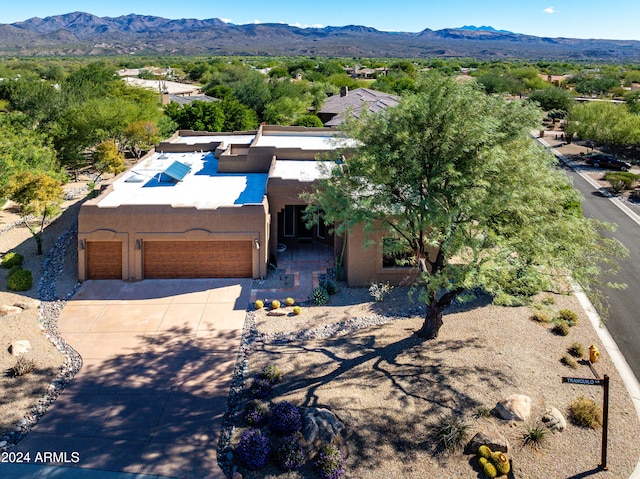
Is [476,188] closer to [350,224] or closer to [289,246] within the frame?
[350,224]

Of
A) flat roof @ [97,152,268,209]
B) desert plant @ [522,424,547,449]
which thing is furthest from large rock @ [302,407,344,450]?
flat roof @ [97,152,268,209]

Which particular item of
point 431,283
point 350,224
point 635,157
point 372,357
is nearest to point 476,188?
point 431,283

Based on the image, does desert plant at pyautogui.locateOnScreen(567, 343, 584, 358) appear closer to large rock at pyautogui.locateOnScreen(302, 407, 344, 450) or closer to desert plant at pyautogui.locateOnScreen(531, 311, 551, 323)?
desert plant at pyautogui.locateOnScreen(531, 311, 551, 323)

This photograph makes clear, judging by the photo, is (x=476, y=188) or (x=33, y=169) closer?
(x=476, y=188)

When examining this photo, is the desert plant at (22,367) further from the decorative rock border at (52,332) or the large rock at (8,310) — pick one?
the large rock at (8,310)

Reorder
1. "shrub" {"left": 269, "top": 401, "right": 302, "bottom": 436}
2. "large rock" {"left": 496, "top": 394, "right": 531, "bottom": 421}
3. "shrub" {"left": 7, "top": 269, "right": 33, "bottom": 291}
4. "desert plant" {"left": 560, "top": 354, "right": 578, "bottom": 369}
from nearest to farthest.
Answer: "shrub" {"left": 269, "top": 401, "right": 302, "bottom": 436} → "large rock" {"left": 496, "top": 394, "right": 531, "bottom": 421} → "desert plant" {"left": 560, "top": 354, "right": 578, "bottom": 369} → "shrub" {"left": 7, "top": 269, "right": 33, "bottom": 291}

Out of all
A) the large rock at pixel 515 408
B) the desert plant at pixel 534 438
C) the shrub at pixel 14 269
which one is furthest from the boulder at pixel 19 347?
the desert plant at pixel 534 438
